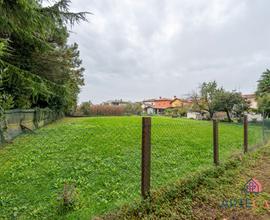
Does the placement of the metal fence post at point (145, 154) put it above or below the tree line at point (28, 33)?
below

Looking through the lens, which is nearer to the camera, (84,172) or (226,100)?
(84,172)

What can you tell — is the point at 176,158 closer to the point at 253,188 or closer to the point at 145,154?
the point at 253,188

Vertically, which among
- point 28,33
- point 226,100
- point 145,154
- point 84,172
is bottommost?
point 84,172

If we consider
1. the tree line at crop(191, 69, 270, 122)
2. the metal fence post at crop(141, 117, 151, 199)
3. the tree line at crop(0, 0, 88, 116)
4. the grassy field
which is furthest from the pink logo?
the tree line at crop(191, 69, 270, 122)

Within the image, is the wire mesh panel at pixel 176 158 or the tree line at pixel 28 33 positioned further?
the tree line at pixel 28 33

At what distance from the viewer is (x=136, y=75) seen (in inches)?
1581

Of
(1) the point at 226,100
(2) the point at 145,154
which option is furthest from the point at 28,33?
(1) the point at 226,100

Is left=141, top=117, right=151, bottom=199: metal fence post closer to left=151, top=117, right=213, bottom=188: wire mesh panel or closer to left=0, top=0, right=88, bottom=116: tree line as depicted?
left=151, top=117, right=213, bottom=188: wire mesh panel

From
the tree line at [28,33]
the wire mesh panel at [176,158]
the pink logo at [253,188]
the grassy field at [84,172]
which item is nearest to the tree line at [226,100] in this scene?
the wire mesh panel at [176,158]

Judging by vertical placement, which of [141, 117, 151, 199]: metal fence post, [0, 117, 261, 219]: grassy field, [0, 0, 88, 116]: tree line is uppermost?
[0, 0, 88, 116]: tree line

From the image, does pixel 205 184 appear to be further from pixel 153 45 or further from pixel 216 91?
pixel 216 91

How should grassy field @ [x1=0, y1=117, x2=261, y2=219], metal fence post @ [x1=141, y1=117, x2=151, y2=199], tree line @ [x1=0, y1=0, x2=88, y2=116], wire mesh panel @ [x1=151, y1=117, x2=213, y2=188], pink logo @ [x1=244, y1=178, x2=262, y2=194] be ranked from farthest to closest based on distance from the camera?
tree line @ [x1=0, y1=0, x2=88, y2=116], wire mesh panel @ [x1=151, y1=117, x2=213, y2=188], pink logo @ [x1=244, y1=178, x2=262, y2=194], grassy field @ [x1=0, y1=117, x2=261, y2=219], metal fence post @ [x1=141, y1=117, x2=151, y2=199]

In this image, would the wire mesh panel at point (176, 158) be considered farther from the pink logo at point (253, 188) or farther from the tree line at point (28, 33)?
the tree line at point (28, 33)

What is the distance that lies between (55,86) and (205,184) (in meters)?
6.36
